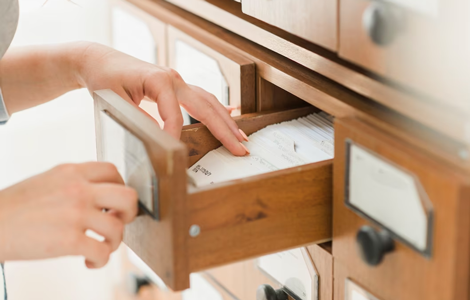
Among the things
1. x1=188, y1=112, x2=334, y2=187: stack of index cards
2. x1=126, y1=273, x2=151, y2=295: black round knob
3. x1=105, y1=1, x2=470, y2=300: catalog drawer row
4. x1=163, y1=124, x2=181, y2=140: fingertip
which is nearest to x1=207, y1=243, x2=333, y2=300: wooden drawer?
x1=105, y1=1, x2=470, y2=300: catalog drawer row

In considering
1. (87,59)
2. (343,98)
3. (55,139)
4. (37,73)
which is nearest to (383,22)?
(343,98)

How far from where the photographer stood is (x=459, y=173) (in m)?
0.54

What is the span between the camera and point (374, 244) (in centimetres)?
61

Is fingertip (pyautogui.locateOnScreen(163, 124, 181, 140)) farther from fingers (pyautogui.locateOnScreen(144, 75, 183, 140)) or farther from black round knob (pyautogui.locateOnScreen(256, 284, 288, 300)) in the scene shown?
black round knob (pyautogui.locateOnScreen(256, 284, 288, 300))

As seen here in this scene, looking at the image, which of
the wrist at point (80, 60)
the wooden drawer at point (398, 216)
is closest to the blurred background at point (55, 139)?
the wrist at point (80, 60)

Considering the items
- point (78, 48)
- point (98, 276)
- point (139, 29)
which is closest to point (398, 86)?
point (78, 48)

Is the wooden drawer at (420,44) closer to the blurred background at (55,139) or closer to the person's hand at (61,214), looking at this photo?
the person's hand at (61,214)

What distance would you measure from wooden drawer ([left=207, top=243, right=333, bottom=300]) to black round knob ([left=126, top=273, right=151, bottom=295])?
833mm

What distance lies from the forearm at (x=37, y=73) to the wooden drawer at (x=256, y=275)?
1.29ft

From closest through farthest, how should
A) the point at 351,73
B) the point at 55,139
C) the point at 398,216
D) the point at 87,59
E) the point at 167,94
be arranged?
the point at 398,216 → the point at 351,73 → the point at 167,94 → the point at 87,59 → the point at 55,139

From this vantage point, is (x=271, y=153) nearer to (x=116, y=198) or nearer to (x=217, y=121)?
(x=217, y=121)

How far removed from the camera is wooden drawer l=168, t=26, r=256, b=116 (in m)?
0.96

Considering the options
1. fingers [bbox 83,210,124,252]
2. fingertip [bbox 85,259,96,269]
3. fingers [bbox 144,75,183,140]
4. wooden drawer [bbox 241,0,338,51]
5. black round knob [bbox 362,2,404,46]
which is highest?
black round knob [bbox 362,2,404,46]

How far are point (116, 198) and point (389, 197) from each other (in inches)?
10.2
